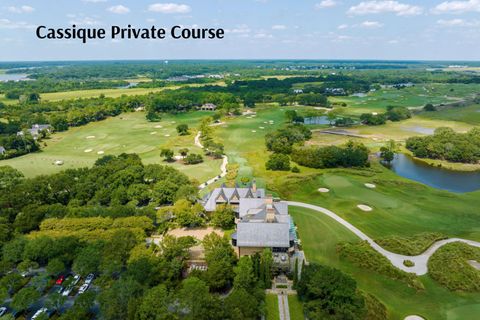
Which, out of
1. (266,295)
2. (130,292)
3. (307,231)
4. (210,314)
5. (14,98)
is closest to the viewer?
(210,314)

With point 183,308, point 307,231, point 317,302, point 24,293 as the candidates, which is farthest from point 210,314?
point 307,231

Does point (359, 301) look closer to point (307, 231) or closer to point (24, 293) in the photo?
point (307, 231)

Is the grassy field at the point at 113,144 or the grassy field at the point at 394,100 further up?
the grassy field at the point at 394,100

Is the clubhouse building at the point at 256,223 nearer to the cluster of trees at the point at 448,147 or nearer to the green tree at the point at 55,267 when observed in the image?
the green tree at the point at 55,267

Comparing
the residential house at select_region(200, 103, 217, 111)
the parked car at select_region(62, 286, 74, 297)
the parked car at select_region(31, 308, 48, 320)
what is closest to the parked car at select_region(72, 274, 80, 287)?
the parked car at select_region(62, 286, 74, 297)

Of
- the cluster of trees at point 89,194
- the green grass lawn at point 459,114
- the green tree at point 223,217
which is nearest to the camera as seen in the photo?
the cluster of trees at point 89,194

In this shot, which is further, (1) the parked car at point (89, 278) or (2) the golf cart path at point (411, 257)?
(2) the golf cart path at point (411, 257)

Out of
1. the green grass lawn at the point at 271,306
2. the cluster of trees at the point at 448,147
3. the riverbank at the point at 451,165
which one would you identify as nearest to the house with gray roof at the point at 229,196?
the green grass lawn at the point at 271,306

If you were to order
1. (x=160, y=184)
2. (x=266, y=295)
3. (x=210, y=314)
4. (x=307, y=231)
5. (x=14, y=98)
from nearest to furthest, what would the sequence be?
1. (x=210, y=314)
2. (x=266, y=295)
3. (x=307, y=231)
4. (x=160, y=184)
5. (x=14, y=98)

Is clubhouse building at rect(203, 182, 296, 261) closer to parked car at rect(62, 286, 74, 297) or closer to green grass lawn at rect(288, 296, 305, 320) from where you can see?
green grass lawn at rect(288, 296, 305, 320)
